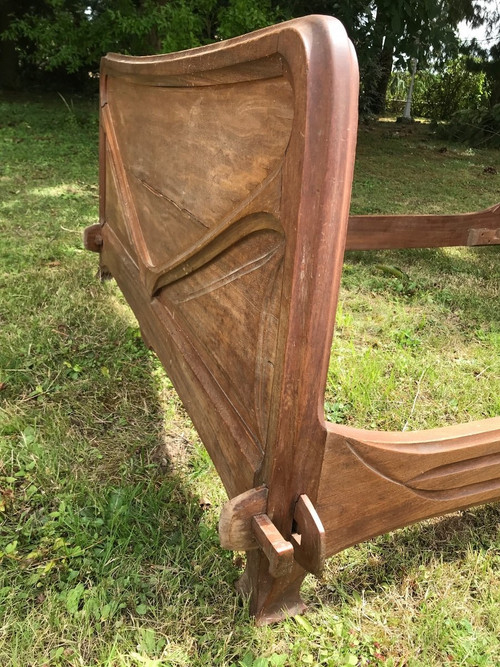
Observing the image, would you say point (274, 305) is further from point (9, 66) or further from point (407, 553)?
point (9, 66)

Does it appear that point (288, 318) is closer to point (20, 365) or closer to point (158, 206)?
point (158, 206)

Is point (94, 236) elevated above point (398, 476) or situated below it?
above

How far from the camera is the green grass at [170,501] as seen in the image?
1.38 meters

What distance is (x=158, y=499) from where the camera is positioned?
70.7 inches

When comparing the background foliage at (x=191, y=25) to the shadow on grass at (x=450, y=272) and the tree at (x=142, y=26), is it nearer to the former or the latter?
the tree at (x=142, y=26)

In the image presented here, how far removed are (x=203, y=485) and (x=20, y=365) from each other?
111cm

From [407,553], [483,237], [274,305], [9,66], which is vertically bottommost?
[407,553]

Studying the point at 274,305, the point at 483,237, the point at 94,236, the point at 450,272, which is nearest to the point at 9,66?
the point at 94,236

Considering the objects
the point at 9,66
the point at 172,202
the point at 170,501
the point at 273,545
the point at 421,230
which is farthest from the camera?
the point at 9,66

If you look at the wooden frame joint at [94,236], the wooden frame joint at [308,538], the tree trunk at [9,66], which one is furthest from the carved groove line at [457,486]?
the tree trunk at [9,66]

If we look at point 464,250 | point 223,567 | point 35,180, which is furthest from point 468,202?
point 223,567

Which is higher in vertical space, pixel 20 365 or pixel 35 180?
pixel 35 180

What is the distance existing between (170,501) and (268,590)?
0.59 meters

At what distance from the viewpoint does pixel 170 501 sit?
1807 millimetres
